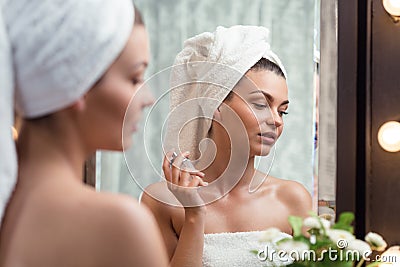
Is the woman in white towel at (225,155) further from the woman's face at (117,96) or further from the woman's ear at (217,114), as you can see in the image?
the woman's face at (117,96)

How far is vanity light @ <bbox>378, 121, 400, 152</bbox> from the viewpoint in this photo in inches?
42.4

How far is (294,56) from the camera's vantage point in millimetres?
1061

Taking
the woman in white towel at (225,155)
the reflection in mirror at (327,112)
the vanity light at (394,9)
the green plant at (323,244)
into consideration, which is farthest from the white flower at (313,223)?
the vanity light at (394,9)

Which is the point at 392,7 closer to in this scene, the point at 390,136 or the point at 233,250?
the point at 390,136

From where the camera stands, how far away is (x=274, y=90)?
1020 mm

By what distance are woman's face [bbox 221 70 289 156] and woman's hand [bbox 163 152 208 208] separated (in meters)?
0.12

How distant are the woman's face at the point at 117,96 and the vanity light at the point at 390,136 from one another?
63cm

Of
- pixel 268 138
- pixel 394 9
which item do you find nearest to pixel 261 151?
pixel 268 138

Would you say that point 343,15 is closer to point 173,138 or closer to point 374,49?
point 374,49

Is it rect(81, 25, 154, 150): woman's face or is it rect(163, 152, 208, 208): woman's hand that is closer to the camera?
rect(81, 25, 154, 150): woman's face

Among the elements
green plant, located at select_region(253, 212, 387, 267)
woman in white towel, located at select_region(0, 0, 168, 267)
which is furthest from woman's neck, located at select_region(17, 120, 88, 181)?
green plant, located at select_region(253, 212, 387, 267)

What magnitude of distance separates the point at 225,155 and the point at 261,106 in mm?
104

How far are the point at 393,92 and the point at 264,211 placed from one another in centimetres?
33

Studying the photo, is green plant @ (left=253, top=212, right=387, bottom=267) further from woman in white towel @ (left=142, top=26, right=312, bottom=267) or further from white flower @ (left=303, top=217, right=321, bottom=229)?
woman in white towel @ (left=142, top=26, right=312, bottom=267)
